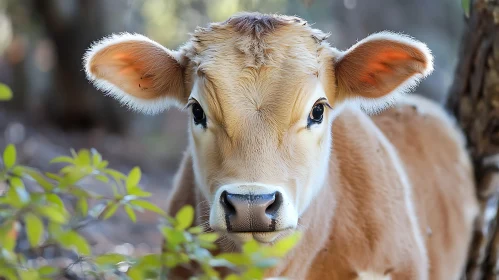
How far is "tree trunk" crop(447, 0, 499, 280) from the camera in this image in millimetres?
5102

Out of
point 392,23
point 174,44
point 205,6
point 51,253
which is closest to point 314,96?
point 51,253

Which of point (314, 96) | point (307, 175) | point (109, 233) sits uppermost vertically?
point (314, 96)

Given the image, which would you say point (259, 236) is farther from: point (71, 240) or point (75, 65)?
point (75, 65)

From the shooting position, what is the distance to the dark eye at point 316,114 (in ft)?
11.9

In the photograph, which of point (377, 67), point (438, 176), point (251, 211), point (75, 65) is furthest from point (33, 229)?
point (75, 65)

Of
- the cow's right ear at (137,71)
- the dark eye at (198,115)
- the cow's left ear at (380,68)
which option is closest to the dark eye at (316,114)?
the cow's left ear at (380,68)

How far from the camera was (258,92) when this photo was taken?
346 centimetres

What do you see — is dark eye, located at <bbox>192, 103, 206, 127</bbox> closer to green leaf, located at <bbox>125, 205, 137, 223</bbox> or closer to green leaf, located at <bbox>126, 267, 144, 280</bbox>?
green leaf, located at <bbox>125, 205, 137, 223</bbox>

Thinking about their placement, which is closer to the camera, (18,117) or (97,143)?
(97,143)

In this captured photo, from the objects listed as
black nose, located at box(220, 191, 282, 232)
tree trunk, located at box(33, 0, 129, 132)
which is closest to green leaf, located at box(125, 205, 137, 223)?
black nose, located at box(220, 191, 282, 232)

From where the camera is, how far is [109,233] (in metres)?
7.18

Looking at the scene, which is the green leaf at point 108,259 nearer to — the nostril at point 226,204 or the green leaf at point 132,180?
the green leaf at point 132,180

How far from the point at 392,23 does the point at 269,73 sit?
10.6 m

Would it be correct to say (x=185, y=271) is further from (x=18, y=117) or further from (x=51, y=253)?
(x=18, y=117)
